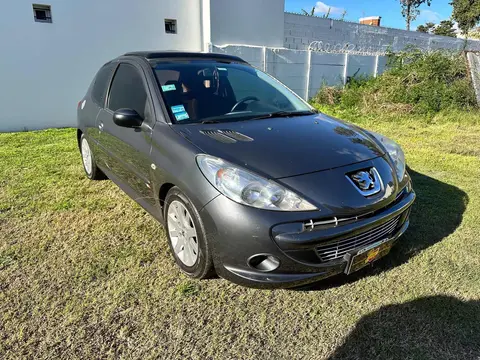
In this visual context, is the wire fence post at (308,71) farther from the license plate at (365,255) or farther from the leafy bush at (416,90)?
the license plate at (365,255)

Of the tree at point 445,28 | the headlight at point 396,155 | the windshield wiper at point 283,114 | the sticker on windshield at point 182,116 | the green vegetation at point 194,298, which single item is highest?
the tree at point 445,28

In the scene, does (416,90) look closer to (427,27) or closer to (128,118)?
(128,118)

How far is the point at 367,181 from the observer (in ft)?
7.48

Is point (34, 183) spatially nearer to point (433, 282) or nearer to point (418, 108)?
point (433, 282)

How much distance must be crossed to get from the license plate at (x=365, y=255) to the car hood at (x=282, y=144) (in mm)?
563

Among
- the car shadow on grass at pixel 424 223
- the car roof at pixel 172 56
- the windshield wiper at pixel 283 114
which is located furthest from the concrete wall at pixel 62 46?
the car shadow on grass at pixel 424 223

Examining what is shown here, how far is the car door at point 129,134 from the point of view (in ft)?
9.25

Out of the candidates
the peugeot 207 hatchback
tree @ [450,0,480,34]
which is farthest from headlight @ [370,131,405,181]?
tree @ [450,0,480,34]

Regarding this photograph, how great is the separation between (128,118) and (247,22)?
856cm

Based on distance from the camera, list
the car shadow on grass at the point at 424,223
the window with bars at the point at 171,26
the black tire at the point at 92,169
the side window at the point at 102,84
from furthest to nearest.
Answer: the window with bars at the point at 171,26 < the black tire at the point at 92,169 < the side window at the point at 102,84 < the car shadow on grass at the point at 424,223

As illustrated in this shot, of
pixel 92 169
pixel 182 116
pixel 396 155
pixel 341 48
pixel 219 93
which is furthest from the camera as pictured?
pixel 341 48

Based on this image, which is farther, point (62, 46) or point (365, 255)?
point (62, 46)

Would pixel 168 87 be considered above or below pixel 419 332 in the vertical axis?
above

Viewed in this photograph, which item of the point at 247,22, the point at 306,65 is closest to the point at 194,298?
the point at 247,22
